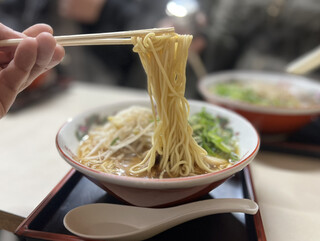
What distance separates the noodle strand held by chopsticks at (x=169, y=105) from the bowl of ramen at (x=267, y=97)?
1.80 ft

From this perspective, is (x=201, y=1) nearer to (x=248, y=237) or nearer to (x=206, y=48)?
(x=206, y=48)

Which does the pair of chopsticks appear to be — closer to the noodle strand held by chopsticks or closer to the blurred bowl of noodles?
the noodle strand held by chopsticks

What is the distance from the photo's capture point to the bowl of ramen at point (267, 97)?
1.37 m

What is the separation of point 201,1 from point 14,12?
1.95m

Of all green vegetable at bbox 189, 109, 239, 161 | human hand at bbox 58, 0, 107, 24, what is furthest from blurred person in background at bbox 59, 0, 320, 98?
green vegetable at bbox 189, 109, 239, 161

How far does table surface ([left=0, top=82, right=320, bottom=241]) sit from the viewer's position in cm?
92

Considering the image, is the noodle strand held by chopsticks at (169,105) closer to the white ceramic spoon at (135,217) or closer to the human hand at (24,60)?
the white ceramic spoon at (135,217)

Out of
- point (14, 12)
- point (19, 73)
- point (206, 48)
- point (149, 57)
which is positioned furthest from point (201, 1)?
point (19, 73)

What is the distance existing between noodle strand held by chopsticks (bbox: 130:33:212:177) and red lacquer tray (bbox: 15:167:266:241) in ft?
0.53

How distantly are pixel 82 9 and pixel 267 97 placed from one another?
2.13 m

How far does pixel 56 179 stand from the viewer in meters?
1.11

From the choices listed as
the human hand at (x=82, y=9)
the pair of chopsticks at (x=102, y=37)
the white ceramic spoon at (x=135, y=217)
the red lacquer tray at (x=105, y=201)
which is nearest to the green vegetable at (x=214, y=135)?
the red lacquer tray at (x=105, y=201)

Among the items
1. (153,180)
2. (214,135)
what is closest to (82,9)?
(214,135)

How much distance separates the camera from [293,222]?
95 centimetres
